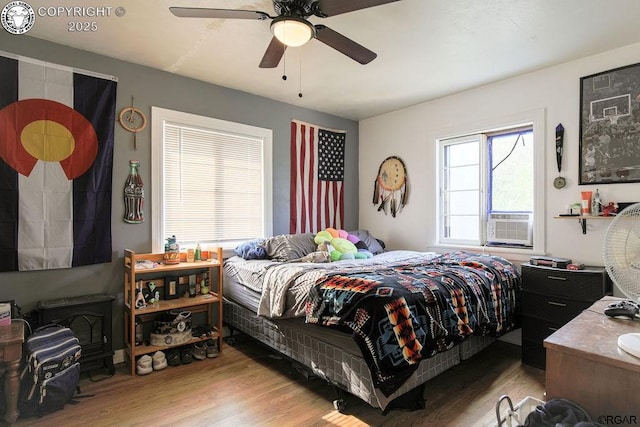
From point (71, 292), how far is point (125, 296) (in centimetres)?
38

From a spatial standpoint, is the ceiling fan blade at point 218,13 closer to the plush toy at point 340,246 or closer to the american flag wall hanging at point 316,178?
the plush toy at point 340,246

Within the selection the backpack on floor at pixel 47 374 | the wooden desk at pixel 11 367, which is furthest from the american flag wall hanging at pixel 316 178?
the wooden desk at pixel 11 367

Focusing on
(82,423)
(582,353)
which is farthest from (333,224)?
(582,353)

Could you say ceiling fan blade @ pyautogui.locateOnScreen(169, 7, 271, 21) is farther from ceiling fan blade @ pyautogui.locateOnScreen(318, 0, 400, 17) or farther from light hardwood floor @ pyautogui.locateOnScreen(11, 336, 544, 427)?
light hardwood floor @ pyautogui.locateOnScreen(11, 336, 544, 427)

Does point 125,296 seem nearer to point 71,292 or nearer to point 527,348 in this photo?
point 71,292

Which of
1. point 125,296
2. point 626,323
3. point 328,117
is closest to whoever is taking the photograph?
point 626,323

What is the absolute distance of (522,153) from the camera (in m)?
3.33

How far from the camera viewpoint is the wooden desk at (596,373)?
0.98 meters

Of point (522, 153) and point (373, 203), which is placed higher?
point (522, 153)

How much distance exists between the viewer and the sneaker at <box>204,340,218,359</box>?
293 centimetres

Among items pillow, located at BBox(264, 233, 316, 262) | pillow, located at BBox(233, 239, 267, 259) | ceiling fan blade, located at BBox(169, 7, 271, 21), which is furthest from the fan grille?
pillow, located at BBox(233, 239, 267, 259)

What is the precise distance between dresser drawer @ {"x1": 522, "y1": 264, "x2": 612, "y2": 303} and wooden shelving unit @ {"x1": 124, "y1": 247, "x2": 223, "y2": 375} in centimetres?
268

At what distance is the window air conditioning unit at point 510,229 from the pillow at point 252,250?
2.32 m

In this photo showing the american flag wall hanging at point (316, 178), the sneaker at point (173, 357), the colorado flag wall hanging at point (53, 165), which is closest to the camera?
the colorado flag wall hanging at point (53, 165)
